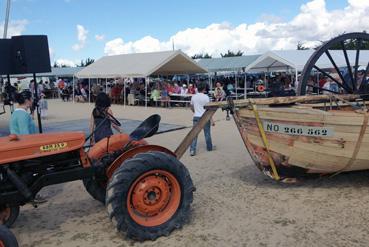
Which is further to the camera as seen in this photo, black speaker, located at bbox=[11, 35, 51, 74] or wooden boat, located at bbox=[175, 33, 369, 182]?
black speaker, located at bbox=[11, 35, 51, 74]

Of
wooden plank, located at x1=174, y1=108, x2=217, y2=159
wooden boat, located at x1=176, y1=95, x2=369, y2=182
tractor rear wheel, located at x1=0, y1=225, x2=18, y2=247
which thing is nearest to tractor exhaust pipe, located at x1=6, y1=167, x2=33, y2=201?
tractor rear wheel, located at x1=0, y1=225, x2=18, y2=247

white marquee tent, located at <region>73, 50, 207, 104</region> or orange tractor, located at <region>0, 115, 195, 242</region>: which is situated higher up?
white marquee tent, located at <region>73, 50, 207, 104</region>

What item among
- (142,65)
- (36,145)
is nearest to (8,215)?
(36,145)

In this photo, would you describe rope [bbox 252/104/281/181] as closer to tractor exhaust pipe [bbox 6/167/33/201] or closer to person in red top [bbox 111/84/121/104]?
tractor exhaust pipe [bbox 6/167/33/201]

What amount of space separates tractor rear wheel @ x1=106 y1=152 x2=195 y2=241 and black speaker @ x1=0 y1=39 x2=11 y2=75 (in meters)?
6.62

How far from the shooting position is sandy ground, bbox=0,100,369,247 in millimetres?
4465

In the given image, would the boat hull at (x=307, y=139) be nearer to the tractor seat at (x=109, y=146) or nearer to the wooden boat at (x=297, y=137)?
the wooden boat at (x=297, y=137)

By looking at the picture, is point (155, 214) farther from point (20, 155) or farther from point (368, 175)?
point (368, 175)

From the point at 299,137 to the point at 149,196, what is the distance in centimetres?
233

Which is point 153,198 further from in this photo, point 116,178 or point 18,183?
point 18,183

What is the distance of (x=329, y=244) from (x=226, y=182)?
2.60 meters

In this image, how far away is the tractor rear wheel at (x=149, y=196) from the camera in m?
4.28

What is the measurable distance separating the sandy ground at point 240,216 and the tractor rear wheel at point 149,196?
157 mm

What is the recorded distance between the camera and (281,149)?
5.96m
